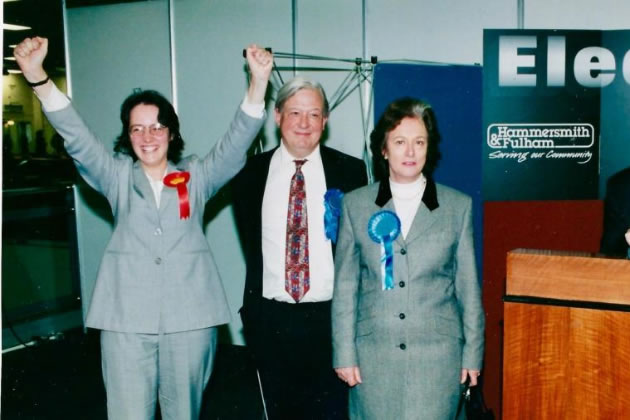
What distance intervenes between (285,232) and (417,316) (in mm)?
685

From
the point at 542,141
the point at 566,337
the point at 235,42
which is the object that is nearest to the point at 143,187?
the point at 566,337

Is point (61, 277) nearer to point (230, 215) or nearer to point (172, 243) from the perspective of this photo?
point (230, 215)

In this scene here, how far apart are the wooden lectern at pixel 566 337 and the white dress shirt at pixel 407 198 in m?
0.35

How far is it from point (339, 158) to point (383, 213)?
2.07 ft

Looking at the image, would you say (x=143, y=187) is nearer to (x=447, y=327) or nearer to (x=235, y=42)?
(x=447, y=327)

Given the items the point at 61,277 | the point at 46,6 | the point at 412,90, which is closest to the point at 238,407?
the point at 412,90

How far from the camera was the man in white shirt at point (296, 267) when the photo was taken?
7.65 ft

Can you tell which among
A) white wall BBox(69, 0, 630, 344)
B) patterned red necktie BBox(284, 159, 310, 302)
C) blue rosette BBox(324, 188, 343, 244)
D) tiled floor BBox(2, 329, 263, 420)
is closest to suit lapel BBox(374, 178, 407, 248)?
blue rosette BBox(324, 188, 343, 244)

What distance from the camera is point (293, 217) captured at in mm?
2371

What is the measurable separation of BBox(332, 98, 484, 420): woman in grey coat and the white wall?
203cm

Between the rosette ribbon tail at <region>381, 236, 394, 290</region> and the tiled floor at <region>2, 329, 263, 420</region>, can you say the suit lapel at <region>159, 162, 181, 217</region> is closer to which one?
the rosette ribbon tail at <region>381, 236, 394, 290</region>

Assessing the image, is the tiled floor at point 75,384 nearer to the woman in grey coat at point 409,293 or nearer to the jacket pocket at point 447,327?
the woman in grey coat at point 409,293

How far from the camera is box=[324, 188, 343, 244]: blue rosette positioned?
2.33 meters

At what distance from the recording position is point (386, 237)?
194 centimetres
